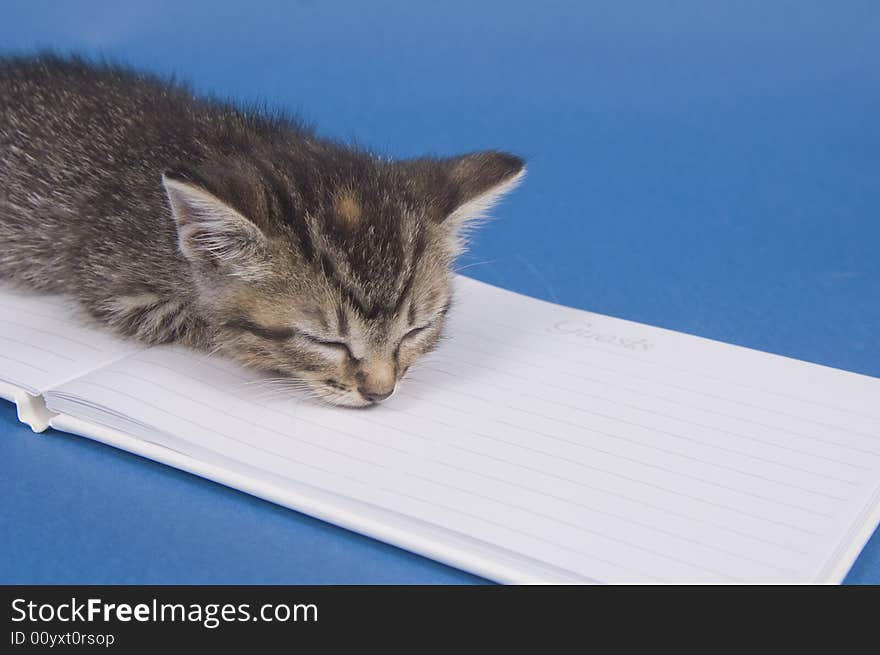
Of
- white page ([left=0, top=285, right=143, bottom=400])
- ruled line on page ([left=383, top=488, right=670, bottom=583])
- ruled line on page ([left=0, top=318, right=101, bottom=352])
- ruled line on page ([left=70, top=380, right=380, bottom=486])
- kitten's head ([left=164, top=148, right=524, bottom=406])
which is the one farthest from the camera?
ruled line on page ([left=0, top=318, right=101, bottom=352])

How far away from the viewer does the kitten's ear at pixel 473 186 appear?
1.76m

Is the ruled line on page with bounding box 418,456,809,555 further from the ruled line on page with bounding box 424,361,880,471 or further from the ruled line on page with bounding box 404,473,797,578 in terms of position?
the ruled line on page with bounding box 424,361,880,471

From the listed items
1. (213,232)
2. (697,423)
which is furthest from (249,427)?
(697,423)

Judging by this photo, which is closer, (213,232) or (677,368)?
(213,232)

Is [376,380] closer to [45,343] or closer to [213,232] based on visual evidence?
[213,232]

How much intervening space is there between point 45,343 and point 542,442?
0.93 meters

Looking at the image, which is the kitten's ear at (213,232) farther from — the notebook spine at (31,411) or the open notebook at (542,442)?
the notebook spine at (31,411)

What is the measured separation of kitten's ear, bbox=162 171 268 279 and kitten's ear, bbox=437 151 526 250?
330mm

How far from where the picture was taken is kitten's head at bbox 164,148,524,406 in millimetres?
1622

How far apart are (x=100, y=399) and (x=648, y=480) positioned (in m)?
0.86

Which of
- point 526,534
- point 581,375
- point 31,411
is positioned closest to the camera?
point 526,534

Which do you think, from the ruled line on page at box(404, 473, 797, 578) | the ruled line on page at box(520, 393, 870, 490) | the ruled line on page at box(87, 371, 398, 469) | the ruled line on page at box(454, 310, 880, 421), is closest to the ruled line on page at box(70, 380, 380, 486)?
the ruled line on page at box(87, 371, 398, 469)

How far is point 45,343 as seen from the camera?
6.19ft

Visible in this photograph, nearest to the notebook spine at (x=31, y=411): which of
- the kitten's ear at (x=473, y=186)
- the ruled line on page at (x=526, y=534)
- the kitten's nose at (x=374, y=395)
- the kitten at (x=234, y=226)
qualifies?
the kitten at (x=234, y=226)
